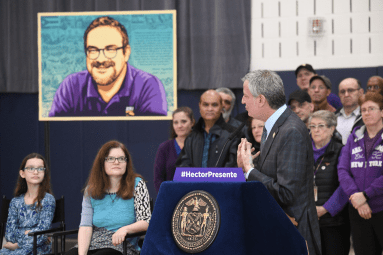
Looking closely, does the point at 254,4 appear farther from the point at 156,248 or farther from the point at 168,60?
the point at 156,248

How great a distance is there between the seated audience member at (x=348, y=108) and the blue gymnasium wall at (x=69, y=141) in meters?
2.17

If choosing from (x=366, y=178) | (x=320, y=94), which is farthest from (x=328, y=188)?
(x=320, y=94)

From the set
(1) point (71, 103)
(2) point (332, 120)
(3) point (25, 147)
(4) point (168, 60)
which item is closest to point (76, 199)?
(3) point (25, 147)

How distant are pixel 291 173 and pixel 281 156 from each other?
0.28 feet

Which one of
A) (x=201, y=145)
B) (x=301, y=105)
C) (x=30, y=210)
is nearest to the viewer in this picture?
(x=201, y=145)

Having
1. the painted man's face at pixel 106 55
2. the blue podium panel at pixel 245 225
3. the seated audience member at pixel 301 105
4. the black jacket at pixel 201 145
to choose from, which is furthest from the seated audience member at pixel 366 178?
the painted man's face at pixel 106 55

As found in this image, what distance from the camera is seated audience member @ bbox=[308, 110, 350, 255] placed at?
322 cm

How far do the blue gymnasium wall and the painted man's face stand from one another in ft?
3.58

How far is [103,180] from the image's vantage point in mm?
3170

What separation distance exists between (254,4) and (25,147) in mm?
3729

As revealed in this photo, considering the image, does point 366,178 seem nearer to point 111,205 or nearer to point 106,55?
point 111,205

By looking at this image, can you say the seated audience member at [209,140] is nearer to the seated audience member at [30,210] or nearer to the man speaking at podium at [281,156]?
the seated audience member at [30,210]

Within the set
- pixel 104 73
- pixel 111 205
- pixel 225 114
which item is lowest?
pixel 111 205

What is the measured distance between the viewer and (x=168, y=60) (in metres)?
5.04
